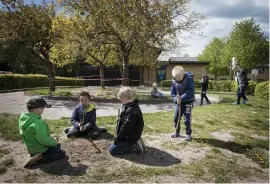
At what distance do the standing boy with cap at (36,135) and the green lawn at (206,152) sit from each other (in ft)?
1.97

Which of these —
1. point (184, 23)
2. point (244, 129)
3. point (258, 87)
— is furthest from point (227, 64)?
point (244, 129)

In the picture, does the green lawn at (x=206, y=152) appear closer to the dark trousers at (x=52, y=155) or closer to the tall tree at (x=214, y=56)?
the dark trousers at (x=52, y=155)

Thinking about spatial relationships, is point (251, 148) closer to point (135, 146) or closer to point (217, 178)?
point (217, 178)

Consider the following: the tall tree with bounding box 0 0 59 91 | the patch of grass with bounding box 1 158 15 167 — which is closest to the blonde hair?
the patch of grass with bounding box 1 158 15 167

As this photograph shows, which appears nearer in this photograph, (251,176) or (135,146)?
(251,176)

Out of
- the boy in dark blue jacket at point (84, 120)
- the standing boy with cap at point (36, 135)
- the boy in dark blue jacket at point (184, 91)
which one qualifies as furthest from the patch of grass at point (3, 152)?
the boy in dark blue jacket at point (184, 91)

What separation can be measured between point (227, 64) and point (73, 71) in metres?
28.4

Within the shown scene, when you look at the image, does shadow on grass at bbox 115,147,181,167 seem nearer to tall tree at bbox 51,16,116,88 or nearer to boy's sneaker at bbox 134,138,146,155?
boy's sneaker at bbox 134,138,146,155

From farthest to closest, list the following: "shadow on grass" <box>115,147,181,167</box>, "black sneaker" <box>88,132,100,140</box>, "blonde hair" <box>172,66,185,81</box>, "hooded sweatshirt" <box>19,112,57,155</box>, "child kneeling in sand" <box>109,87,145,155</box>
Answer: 1. "blonde hair" <box>172,66,185,81</box>
2. "black sneaker" <box>88,132,100,140</box>
3. "child kneeling in sand" <box>109,87,145,155</box>
4. "shadow on grass" <box>115,147,181,167</box>
5. "hooded sweatshirt" <box>19,112,57,155</box>

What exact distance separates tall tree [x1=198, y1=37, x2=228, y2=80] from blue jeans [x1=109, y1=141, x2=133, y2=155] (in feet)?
180

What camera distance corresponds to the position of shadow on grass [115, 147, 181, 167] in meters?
5.40

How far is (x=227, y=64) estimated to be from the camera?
170ft

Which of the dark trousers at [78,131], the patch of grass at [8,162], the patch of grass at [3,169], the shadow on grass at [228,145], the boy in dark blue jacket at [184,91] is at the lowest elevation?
the shadow on grass at [228,145]

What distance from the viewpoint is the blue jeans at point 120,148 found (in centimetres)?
562
